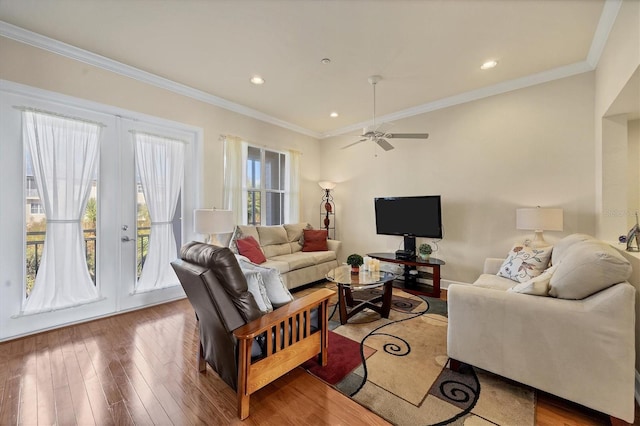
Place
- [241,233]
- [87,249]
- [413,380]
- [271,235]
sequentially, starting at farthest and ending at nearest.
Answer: [271,235] → [241,233] → [87,249] → [413,380]

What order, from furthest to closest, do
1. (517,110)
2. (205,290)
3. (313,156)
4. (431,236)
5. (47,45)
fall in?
1. (313,156)
2. (431,236)
3. (517,110)
4. (47,45)
5. (205,290)

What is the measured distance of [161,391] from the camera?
71.6 inches

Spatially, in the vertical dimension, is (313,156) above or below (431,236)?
above

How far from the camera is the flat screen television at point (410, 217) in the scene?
3.97 m

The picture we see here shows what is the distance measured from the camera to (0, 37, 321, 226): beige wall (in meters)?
2.55

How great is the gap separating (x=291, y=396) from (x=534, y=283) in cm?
182

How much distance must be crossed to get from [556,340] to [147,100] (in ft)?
15.2

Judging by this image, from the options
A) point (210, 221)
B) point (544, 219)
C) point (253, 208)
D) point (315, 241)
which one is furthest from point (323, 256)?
point (544, 219)

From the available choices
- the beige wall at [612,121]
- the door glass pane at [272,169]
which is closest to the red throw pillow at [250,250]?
the door glass pane at [272,169]

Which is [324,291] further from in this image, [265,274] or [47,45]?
[47,45]

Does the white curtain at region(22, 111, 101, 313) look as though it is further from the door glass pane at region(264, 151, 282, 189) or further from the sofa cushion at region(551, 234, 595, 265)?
the sofa cushion at region(551, 234, 595, 265)

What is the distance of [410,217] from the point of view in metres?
4.24

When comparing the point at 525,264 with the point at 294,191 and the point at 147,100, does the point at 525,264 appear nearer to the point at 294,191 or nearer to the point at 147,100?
the point at 294,191

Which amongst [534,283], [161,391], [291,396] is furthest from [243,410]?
[534,283]
